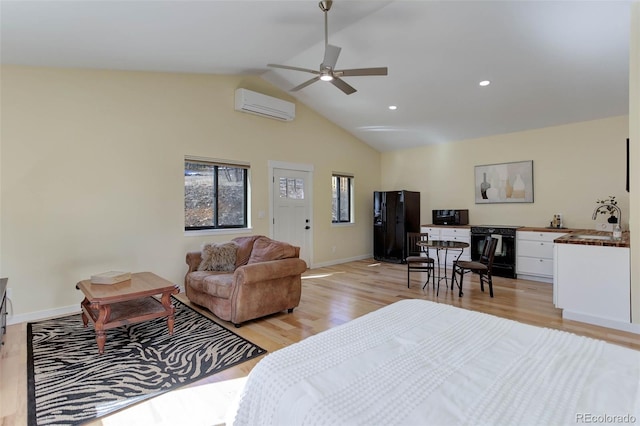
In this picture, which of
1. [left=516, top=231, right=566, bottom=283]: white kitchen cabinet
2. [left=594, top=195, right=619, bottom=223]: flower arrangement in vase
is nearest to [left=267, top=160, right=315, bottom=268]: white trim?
[left=516, top=231, right=566, bottom=283]: white kitchen cabinet

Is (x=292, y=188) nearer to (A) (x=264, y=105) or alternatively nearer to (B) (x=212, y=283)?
(A) (x=264, y=105)

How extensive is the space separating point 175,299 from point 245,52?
3.42 metres

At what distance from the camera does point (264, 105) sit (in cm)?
522

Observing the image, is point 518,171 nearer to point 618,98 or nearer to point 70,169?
point 618,98

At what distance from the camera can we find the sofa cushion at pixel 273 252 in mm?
3646

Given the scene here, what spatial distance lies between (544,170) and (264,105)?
5.02 metres

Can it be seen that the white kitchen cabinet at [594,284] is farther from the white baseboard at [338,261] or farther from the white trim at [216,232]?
the white trim at [216,232]

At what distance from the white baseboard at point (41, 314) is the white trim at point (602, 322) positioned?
5.67 meters

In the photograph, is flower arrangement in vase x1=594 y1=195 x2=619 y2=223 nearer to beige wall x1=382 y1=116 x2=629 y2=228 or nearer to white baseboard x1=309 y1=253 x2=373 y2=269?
beige wall x1=382 y1=116 x2=629 y2=228

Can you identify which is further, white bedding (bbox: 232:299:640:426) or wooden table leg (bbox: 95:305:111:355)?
wooden table leg (bbox: 95:305:111:355)

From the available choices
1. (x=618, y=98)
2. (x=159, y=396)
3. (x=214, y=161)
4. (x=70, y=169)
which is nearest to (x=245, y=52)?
(x=214, y=161)

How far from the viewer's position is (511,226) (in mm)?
5625

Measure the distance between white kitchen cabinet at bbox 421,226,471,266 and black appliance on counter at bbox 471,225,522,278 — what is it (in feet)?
0.79

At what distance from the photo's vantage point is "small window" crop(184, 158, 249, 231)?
4742mm
